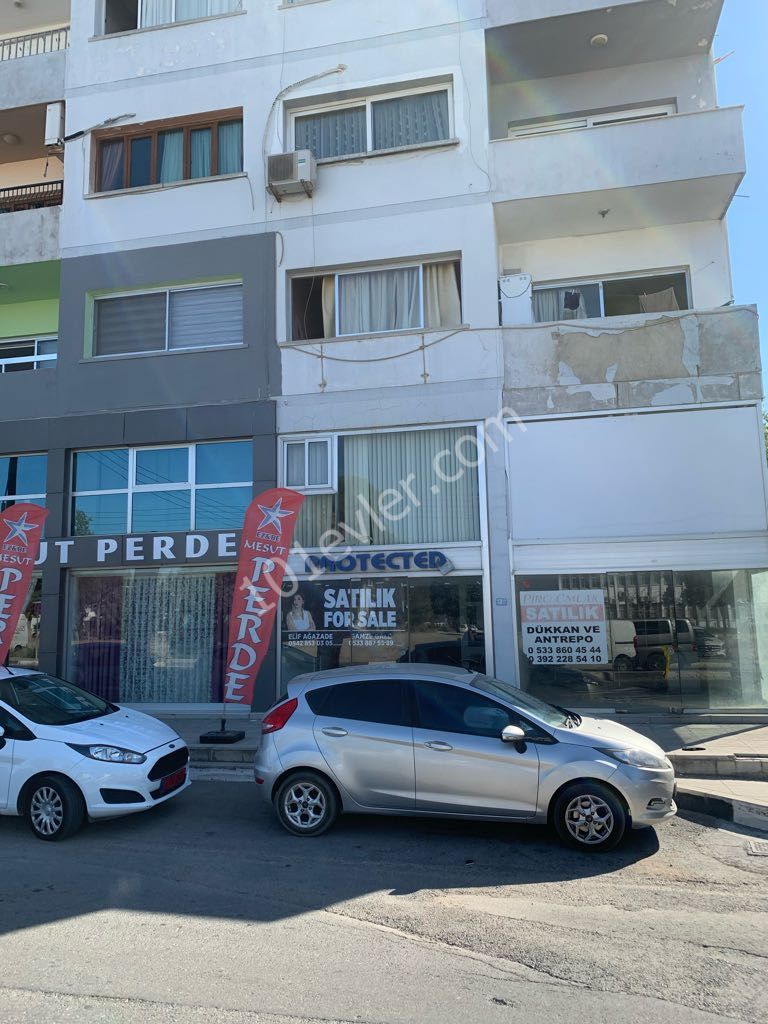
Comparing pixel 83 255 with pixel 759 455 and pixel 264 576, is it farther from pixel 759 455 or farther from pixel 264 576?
pixel 759 455

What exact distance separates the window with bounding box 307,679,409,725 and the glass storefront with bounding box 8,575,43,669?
8290 mm

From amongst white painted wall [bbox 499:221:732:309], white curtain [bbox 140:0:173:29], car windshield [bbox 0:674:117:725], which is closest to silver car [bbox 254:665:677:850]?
car windshield [bbox 0:674:117:725]

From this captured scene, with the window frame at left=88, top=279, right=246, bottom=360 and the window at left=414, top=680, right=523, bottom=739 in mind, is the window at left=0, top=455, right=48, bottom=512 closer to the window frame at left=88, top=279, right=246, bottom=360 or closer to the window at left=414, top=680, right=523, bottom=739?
the window frame at left=88, top=279, right=246, bottom=360

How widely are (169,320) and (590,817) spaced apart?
1109cm

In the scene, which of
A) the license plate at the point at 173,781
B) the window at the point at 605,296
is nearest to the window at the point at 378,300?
the window at the point at 605,296

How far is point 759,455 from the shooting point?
1142 centimetres

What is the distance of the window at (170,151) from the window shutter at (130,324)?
2241 millimetres

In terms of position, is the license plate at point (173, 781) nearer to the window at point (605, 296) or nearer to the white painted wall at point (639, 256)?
the window at point (605, 296)

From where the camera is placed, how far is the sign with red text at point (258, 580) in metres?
10.9

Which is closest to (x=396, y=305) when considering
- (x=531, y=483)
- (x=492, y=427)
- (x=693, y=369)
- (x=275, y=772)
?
(x=492, y=427)

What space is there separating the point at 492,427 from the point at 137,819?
303 inches

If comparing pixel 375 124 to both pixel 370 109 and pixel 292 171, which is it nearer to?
pixel 370 109

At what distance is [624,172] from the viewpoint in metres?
12.2

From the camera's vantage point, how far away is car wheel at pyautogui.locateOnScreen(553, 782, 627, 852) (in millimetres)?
6113
